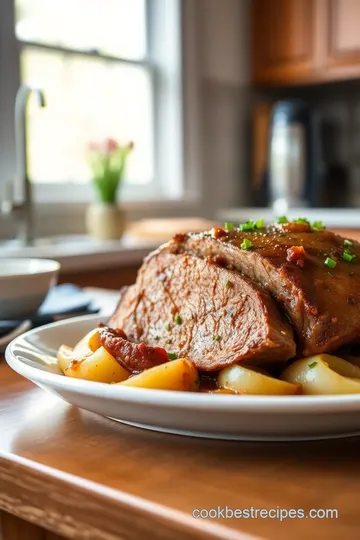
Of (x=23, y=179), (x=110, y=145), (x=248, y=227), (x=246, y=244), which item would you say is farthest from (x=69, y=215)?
(x=246, y=244)

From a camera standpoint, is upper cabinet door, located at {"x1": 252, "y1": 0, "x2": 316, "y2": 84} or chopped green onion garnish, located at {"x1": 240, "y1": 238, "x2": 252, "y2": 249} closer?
chopped green onion garnish, located at {"x1": 240, "y1": 238, "x2": 252, "y2": 249}

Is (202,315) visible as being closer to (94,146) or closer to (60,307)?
(60,307)

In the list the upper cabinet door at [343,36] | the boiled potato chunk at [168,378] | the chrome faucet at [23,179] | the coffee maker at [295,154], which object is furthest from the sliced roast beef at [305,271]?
the upper cabinet door at [343,36]

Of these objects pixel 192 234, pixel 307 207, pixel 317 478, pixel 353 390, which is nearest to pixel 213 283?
pixel 192 234

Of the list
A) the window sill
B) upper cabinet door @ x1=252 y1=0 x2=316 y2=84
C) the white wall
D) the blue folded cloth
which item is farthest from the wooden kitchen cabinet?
the blue folded cloth

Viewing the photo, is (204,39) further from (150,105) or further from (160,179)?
A: (160,179)

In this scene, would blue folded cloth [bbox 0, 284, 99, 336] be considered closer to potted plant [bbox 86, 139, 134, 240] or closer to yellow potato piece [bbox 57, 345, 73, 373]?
yellow potato piece [bbox 57, 345, 73, 373]
